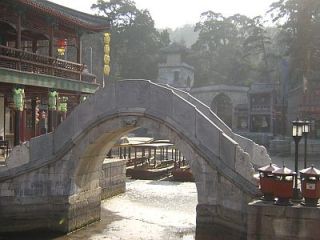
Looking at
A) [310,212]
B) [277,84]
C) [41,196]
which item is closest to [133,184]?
[41,196]

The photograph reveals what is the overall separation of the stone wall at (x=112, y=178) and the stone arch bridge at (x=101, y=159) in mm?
4011

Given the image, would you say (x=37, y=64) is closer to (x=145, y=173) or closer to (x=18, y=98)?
(x=18, y=98)

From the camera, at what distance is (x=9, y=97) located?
81.4ft

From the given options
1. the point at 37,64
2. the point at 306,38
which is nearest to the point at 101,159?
the point at 37,64

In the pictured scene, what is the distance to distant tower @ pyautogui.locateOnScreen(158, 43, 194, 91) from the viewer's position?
63312 mm

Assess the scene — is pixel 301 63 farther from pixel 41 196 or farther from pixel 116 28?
pixel 41 196

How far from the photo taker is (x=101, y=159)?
1595cm

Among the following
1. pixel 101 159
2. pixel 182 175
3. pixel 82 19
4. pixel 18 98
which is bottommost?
pixel 182 175

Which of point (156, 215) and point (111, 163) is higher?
point (111, 163)

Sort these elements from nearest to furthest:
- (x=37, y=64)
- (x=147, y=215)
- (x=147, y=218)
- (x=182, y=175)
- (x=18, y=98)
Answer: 1. (x=147, y=218)
2. (x=147, y=215)
3. (x=18, y=98)
4. (x=37, y=64)
5. (x=182, y=175)

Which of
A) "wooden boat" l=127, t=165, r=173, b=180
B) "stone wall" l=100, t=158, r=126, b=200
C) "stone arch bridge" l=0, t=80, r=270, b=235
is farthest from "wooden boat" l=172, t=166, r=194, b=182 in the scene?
"stone arch bridge" l=0, t=80, r=270, b=235

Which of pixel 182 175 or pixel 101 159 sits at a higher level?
pixel 101 159

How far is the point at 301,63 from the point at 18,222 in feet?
119

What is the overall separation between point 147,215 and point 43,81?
840 cm
